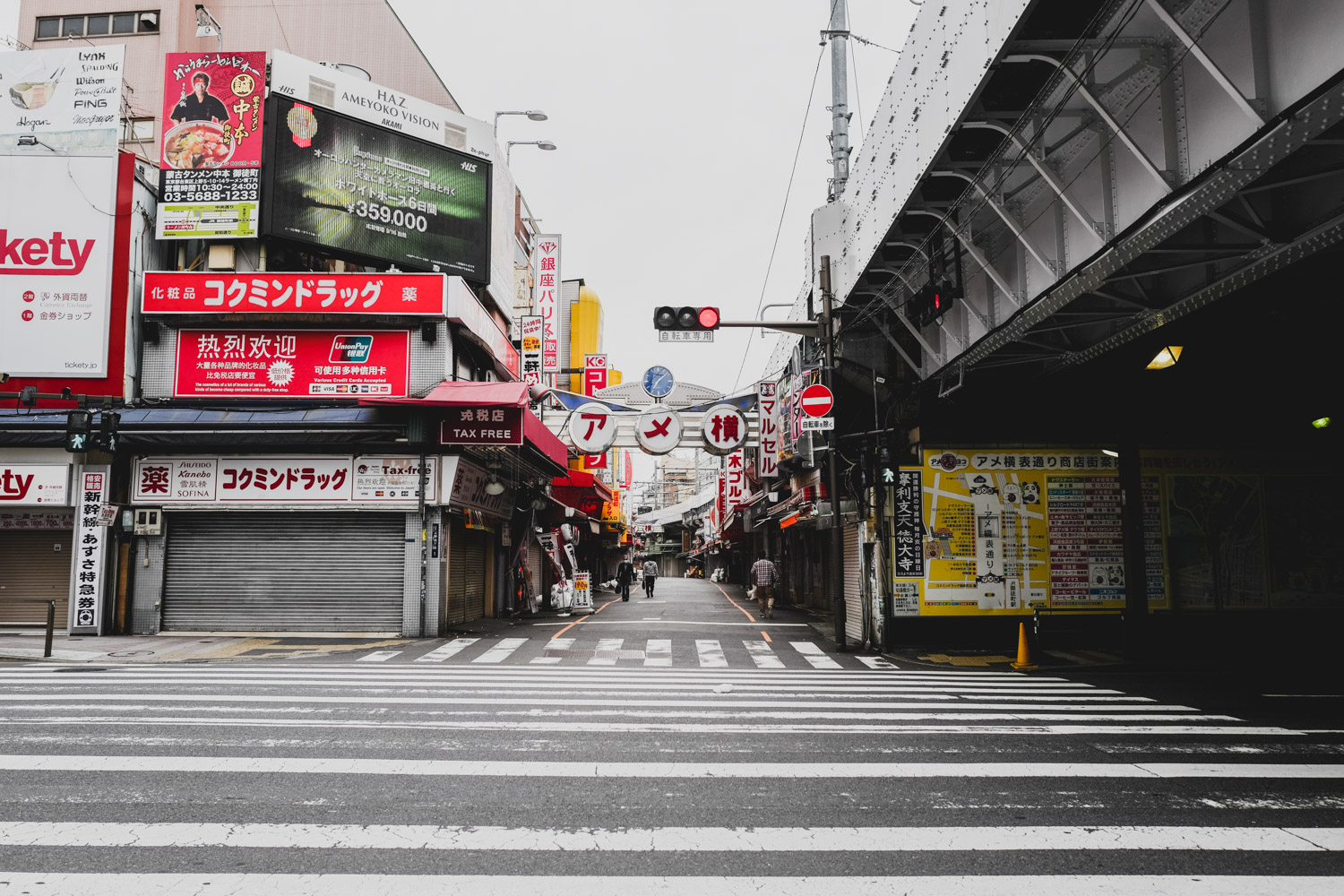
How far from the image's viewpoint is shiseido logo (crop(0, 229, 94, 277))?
791 inches

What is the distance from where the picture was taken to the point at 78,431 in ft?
56.9

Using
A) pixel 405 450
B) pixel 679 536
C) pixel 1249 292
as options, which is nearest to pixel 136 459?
pixel 405 450

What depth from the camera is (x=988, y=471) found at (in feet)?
59.8

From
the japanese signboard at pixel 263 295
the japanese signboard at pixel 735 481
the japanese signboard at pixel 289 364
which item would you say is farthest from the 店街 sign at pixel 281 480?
the japanese signboard at pixel 735 481

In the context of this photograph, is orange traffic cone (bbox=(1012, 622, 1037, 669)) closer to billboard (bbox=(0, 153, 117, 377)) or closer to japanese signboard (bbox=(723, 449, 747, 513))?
billboard (bbox=(0, 153, 117, 377))

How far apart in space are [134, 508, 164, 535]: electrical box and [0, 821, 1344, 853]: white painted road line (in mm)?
16440

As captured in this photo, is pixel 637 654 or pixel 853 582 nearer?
pixel 637 654

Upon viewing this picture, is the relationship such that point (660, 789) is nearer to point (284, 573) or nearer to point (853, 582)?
point (853, 582)

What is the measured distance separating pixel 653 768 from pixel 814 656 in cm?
1056

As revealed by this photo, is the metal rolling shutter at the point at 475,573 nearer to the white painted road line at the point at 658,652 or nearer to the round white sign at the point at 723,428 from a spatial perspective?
the white painted road line at the point at 658,652

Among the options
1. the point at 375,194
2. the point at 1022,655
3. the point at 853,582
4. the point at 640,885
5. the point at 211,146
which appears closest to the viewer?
the point at 640,885

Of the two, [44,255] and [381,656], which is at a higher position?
[44,255]

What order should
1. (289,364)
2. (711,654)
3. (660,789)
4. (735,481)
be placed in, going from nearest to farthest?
(660,789)
(711,654)
(289,364)
(735,481)

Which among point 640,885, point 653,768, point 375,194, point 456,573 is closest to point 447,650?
point 456,573
